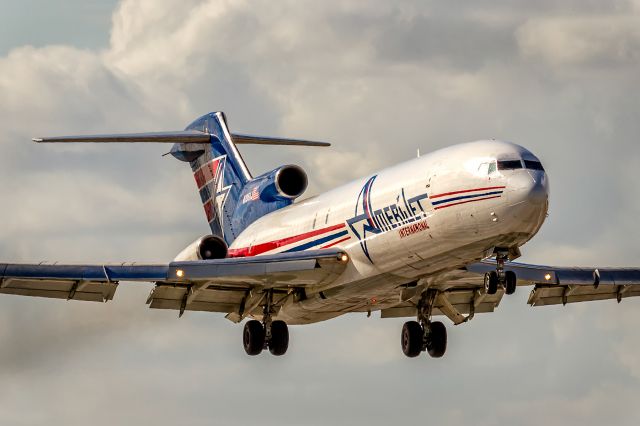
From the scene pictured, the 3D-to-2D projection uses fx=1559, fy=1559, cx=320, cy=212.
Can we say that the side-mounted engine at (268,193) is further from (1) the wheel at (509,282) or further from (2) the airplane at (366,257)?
(1) the wheel at (509,282)

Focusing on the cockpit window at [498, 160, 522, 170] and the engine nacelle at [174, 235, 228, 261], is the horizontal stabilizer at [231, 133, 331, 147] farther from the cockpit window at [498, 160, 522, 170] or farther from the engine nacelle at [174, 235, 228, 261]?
the cockpit window at [498, 160, 522, 170]

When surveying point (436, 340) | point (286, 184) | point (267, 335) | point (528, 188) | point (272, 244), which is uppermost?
point (286, 184)

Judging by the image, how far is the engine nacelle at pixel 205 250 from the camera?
133 feet

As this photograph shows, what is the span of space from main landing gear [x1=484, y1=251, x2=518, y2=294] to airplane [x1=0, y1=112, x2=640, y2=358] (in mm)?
38

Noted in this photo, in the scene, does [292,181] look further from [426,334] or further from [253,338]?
[426,334]

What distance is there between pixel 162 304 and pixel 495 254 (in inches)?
399

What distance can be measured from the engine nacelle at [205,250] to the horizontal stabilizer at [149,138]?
4718 millimetres

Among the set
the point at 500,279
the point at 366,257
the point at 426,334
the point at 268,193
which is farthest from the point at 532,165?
the point at 268,193

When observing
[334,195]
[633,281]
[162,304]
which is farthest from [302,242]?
[633,281]

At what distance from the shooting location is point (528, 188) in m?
31.8

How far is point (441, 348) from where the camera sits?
1574 inches

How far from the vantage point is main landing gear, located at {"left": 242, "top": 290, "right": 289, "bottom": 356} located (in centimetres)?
3919

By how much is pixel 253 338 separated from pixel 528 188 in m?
10.1

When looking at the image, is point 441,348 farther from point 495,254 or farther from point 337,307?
point 495,254
